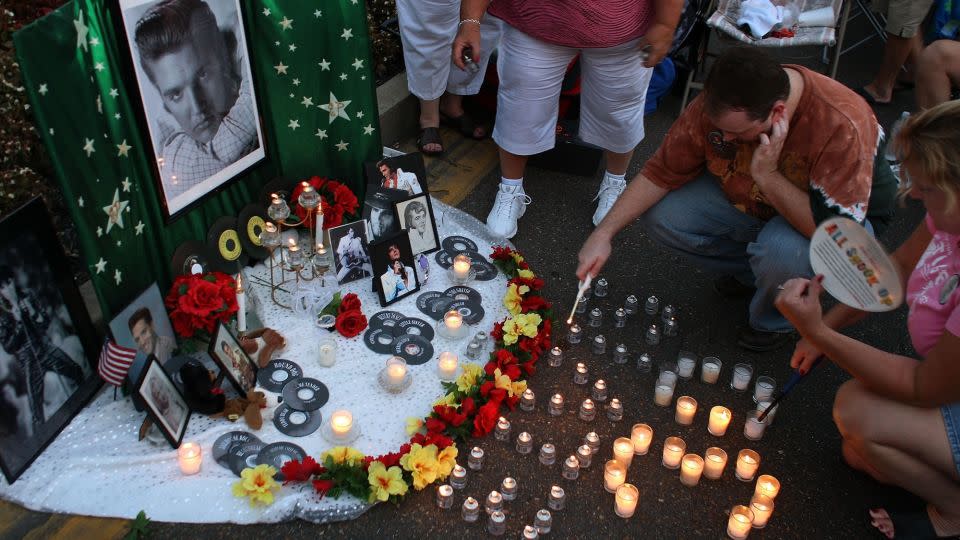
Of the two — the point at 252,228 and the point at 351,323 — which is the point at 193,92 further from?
the point at 351,323

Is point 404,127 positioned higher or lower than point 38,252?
lower

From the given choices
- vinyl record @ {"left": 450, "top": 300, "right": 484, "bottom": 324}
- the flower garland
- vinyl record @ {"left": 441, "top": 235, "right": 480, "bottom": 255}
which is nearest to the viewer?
the flower garland

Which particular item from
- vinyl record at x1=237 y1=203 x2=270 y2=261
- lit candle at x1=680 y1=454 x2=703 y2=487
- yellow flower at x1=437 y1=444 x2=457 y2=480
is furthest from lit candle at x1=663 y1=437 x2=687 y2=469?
vinyl record at x1=237 y1=203 x2=270 y2=261

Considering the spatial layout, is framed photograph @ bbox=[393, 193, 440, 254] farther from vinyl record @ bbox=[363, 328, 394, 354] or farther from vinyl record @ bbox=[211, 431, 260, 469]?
vinyl record @ bbox=[211, 431, 260, 469]

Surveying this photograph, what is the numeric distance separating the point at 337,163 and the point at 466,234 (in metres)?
0.71

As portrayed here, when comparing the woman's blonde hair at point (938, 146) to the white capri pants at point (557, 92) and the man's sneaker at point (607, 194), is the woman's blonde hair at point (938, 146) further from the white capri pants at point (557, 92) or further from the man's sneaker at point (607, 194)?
the man's sneaker at point (607, 194)

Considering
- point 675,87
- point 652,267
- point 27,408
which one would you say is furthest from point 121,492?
point 675,87

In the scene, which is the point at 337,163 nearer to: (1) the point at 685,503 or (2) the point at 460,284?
(2) the point at 460,284

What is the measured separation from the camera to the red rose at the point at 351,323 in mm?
3256

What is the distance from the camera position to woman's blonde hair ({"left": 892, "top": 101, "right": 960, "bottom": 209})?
83.9 inches

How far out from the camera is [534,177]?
452cm

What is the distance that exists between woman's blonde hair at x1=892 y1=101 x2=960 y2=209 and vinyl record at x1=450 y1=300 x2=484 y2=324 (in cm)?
179

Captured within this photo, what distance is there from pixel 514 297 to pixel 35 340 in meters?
1.82

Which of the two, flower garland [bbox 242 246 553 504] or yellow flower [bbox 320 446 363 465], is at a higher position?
yellow flower [bbox 320 446 363 465]
